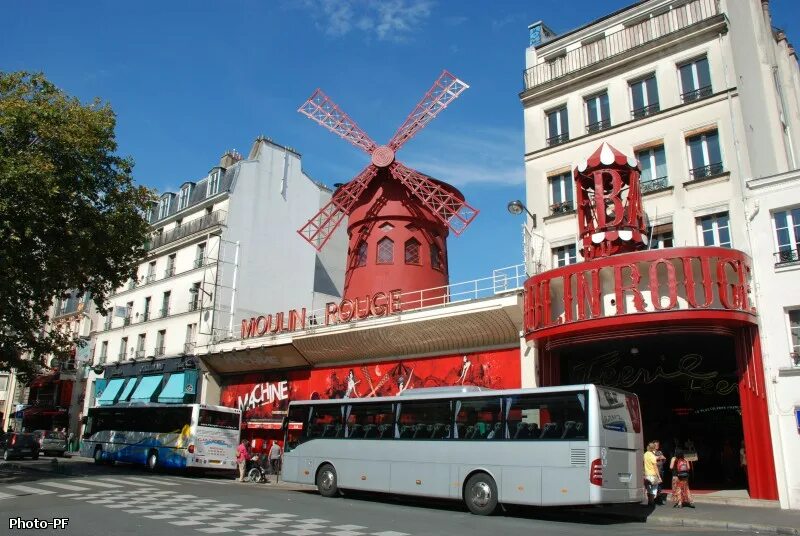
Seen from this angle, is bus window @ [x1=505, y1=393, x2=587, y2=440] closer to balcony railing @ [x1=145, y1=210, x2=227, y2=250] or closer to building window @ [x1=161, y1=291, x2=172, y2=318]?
balcony railing @ [x1=145, y1=210, x2=227, y2=250]

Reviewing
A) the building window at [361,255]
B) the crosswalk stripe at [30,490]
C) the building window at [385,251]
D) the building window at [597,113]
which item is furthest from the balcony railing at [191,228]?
the building window at [597,113]

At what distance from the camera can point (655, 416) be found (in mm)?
17859

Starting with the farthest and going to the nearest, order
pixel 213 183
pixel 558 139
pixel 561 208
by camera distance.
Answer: pixel 213 183
pixel 558 139
pixel 561 208

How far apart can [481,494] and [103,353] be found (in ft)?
96.8

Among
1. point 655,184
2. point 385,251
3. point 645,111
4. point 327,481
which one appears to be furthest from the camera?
point 385,251

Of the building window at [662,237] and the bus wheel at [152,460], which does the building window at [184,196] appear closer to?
the bus wheel at [152,460]

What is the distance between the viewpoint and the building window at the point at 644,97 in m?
16.6

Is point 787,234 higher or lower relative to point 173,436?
higher

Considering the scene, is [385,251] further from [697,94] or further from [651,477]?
[651,477]

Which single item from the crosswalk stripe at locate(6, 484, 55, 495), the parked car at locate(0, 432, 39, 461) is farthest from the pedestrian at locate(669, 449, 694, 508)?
the parked car at locate(0, 432, 39, 461)

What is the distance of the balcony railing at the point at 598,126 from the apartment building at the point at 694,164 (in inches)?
3.2

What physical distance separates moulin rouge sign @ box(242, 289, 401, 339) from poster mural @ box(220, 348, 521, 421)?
1754mm

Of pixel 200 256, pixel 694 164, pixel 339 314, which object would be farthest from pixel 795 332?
pixel 200 256

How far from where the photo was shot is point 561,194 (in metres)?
17.9
